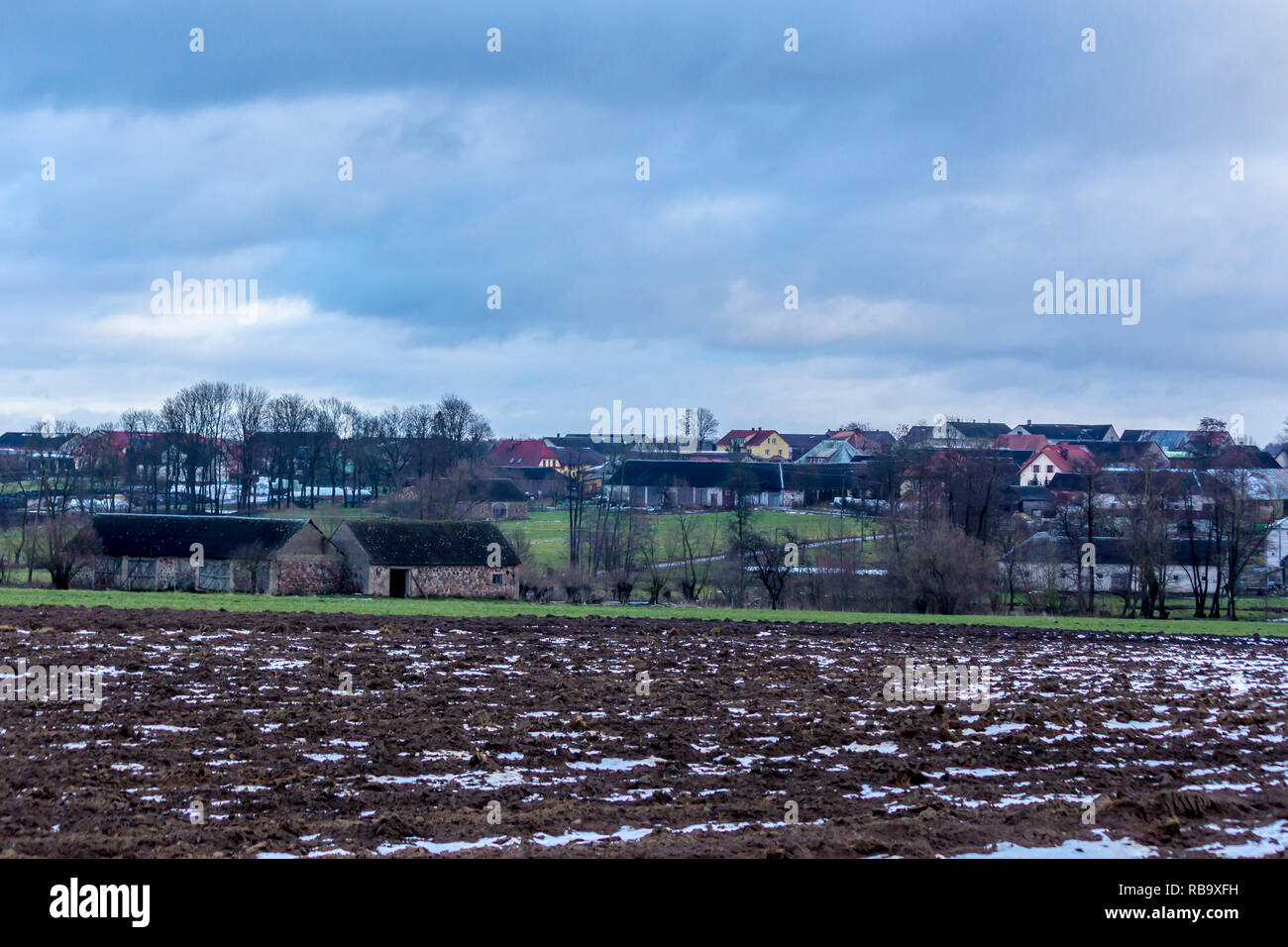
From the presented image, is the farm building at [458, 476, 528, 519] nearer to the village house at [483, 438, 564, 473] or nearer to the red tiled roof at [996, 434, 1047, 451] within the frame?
the village house at [483, 438, 564, 473]

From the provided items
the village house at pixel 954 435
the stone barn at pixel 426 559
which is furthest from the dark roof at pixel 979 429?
the stone barn at pixel 426 559

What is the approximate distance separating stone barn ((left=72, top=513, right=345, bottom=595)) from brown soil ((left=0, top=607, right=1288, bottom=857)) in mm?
26239

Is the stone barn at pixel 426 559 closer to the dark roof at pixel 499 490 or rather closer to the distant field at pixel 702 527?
the distant field at pixel 702 527

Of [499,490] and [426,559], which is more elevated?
[499,490]

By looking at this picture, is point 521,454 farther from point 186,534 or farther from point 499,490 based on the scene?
point 186,534

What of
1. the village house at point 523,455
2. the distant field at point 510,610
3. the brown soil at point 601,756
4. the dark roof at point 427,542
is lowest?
the distant field at point 510,610

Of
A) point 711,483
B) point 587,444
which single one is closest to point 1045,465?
point 711,483

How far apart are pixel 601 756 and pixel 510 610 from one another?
2773 cm

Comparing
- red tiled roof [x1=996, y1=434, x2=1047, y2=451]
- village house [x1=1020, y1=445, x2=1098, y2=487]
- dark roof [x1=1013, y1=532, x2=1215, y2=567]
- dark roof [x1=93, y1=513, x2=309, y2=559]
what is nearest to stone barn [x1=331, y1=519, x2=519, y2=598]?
dark roof [x1=93, y1=513, x2=309, y2=559]

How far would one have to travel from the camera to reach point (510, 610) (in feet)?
136

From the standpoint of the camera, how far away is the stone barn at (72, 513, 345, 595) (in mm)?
52094

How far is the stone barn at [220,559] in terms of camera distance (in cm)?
5209

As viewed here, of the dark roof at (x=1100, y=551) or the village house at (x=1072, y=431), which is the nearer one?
the dark roof at (x=1100, y=551)
